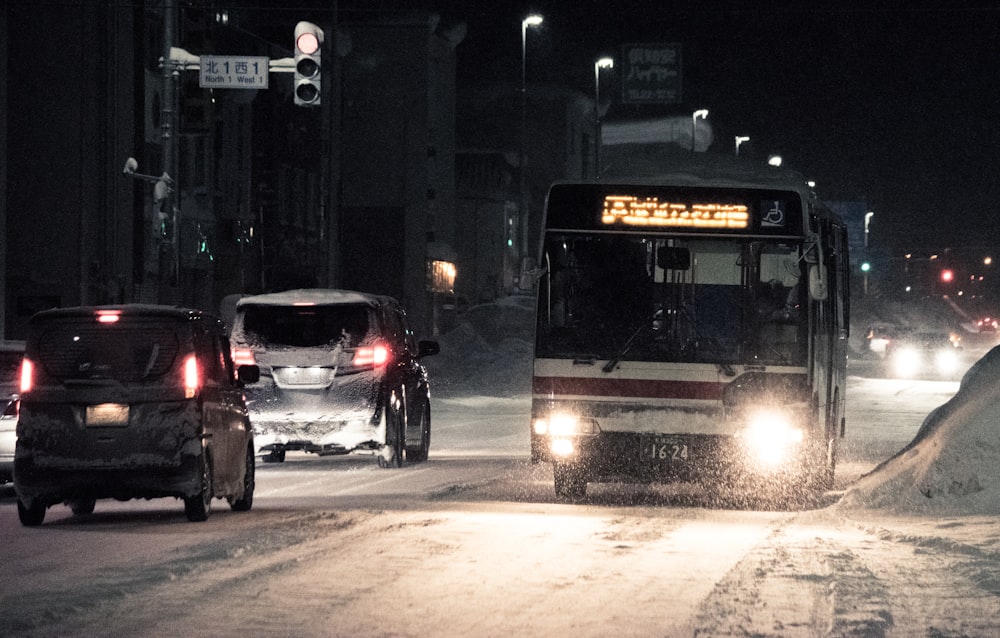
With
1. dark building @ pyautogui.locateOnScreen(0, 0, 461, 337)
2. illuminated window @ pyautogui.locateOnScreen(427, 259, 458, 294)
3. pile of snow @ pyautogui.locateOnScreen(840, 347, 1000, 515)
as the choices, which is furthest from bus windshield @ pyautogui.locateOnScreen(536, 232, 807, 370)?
illuminated window @ pyautogui.locateOnScreen(427, 259, 458, 294)

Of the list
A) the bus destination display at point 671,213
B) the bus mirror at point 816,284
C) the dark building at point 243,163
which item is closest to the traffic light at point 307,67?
the dark building at point 243,163

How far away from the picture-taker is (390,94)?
67750 mm

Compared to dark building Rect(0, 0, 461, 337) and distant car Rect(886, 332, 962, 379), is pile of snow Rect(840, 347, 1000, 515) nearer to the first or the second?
dark building Rect(0, 0, 461, 337)

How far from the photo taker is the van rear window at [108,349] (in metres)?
13.6

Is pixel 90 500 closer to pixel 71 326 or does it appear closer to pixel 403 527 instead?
pixel 71 326

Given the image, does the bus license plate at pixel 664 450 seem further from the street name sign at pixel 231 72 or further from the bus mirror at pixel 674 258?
the street name sign at pixel 231 72

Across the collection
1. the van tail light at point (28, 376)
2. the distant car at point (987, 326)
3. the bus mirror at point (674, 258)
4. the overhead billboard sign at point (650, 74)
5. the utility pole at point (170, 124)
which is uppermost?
the overhead billboard sign at point (650, 74)

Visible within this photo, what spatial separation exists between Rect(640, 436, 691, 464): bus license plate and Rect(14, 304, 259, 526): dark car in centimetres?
416

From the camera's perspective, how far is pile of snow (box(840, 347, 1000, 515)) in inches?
554

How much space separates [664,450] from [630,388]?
67 centimetres

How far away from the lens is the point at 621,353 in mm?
15531

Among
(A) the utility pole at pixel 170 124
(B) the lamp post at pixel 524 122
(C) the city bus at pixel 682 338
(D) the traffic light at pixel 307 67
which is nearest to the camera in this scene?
(C) the city bus at pixel 682 338

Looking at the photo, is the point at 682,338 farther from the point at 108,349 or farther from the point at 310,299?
the point at 310,299

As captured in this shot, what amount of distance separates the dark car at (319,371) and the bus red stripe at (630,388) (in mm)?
4419
